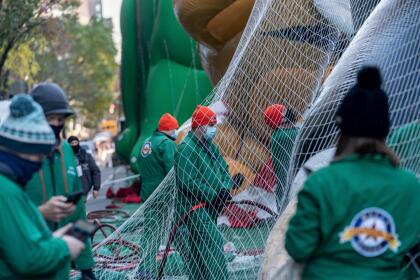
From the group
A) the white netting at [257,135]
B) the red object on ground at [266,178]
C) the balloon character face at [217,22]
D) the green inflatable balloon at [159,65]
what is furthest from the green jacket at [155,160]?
the green inflatable balloon at [159,65]

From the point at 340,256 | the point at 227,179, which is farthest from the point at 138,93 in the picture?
the point at 340,256

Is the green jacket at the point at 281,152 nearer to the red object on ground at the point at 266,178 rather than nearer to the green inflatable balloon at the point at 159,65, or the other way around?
the red object on ground at the point at 266,178

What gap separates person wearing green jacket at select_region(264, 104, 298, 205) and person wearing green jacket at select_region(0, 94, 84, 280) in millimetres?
3256

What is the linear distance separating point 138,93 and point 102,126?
249 ft

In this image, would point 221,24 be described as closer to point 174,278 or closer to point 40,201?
point 174,278

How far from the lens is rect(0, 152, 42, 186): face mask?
358 cm

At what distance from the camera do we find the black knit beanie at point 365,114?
3.31 meters

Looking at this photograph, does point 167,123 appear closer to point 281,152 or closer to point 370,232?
point 281,152

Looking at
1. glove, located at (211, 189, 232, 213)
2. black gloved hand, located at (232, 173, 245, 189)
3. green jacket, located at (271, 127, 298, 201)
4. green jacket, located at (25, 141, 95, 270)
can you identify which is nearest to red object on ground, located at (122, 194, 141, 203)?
green jacket, located at (271, 127, 298, 201)

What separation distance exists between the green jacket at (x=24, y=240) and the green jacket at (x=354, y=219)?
0.94 meters

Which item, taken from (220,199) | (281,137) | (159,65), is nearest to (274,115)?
(281,137)

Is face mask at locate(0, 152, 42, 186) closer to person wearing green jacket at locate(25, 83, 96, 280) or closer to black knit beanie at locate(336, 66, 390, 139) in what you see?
person wearing green jacket at locate(25, 83, 96, 280)

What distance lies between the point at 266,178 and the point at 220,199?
51cm

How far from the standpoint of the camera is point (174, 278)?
23.1 ft
